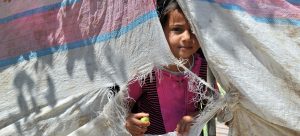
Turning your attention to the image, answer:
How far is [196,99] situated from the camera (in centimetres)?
209

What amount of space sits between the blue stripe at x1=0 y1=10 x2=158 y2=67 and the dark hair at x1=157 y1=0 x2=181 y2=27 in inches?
8.7

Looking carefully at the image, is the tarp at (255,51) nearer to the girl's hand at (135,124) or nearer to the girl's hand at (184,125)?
the girl's hand at (184,125)

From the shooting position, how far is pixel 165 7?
6.72 feet

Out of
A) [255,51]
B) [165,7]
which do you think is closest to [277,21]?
[255,51]

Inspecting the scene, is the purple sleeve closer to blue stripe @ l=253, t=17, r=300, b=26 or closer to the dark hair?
the dark hair

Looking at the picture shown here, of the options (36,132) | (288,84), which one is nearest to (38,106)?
(36,132)

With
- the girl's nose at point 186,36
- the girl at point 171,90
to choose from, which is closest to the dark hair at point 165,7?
the girl at point 171,90

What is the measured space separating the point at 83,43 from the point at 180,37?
402 mm

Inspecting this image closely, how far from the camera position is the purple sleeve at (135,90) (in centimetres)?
206

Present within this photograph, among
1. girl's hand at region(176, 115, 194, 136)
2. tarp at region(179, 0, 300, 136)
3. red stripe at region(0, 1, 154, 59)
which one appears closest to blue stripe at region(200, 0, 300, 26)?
tarp at region(179, 0, 300, 136)

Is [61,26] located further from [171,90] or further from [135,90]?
[171,90]

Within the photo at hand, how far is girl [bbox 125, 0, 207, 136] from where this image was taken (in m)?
1.97

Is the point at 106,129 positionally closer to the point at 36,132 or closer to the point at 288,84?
→ the point at 36,132

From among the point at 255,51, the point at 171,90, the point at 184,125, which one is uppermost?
the point at 255,51
